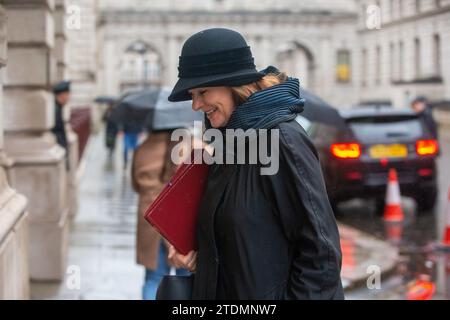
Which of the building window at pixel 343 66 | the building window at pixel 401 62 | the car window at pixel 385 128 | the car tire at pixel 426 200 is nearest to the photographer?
the car window at pixel 385 128

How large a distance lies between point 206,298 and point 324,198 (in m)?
0.53

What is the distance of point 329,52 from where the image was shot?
73062mm

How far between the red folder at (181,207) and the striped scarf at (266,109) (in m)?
0.25

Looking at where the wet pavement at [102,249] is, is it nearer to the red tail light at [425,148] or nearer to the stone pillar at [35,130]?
the stone pillar at [35,130]

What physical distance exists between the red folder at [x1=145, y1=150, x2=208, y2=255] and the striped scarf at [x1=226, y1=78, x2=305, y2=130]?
0.83 feet

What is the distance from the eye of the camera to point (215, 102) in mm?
3008

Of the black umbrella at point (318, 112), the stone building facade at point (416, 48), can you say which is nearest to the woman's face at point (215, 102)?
the black umbrella at point (318, 112)

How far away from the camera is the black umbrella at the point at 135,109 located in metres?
6.45

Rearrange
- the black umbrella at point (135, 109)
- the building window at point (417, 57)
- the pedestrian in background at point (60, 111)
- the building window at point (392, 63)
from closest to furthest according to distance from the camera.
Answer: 1. the black umbrella at point (135, 109)
2. the pedestrian in background at point (60, 111)
3. the building window at point (417, 57)
4. the building window at point (392, 63)

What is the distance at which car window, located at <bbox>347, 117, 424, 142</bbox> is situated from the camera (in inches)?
492

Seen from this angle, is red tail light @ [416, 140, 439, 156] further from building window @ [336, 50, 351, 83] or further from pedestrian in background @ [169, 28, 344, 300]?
building window @ [336, 50, 351, 83]

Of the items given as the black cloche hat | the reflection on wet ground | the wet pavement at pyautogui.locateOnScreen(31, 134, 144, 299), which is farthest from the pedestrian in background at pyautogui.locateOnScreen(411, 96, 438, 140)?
the black cloche hat

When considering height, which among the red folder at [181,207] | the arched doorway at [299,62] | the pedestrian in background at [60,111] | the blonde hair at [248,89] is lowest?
the arched doorway at [299,62]

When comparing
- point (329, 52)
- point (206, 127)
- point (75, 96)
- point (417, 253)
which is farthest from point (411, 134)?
point (329, 52)
